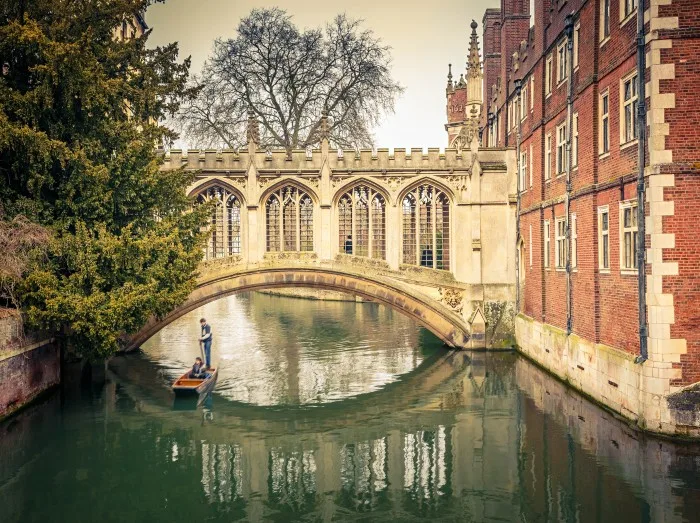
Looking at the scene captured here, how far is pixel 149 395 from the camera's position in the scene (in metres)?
17.2

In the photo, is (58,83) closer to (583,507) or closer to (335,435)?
(335,435)

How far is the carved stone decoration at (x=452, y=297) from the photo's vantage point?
21.9m

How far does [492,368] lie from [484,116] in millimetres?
14441

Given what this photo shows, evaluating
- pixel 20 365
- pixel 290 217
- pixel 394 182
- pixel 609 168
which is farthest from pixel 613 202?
pixel 20 365

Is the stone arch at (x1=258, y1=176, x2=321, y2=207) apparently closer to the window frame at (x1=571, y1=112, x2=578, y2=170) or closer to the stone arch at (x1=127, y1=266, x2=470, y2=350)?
the stone arch at (x1=127, y1=266, x2=470, y2=350)

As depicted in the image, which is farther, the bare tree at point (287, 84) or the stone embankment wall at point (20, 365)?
the bare tree at point (287, 84)

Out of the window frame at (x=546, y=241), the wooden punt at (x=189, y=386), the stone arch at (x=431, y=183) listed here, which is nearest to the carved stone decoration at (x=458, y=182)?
the stone arch at (x=431, y=183)

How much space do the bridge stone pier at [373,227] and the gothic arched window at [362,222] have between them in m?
0.03

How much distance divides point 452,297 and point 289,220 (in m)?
6.12

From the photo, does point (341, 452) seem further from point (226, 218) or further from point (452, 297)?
point (226, 218)

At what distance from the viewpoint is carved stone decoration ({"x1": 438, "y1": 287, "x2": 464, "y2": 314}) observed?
21.9 metres

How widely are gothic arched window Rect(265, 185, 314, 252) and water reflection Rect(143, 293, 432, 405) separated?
4049 millimetres

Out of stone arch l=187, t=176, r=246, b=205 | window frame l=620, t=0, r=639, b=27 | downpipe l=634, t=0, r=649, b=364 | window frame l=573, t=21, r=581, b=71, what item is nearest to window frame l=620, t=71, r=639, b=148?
downpipe l=634, t=0, r=649, b=364

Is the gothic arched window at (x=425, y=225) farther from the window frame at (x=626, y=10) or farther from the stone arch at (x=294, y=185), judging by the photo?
the window frame at (x=626, y=10)
